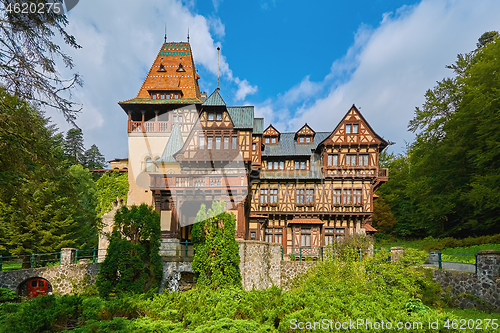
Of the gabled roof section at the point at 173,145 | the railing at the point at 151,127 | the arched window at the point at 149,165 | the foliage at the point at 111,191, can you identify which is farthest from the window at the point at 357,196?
the foliage at the point at 111,191

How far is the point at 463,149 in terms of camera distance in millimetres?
19531

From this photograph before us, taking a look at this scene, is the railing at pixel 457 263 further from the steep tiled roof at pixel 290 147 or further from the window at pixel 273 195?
the steep tiled roof at pixel 290 147

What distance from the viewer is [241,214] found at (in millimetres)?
16000

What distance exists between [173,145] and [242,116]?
5931mm

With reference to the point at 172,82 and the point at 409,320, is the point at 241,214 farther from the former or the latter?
the point at 172,82

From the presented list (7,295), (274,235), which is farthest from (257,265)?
(7,295)

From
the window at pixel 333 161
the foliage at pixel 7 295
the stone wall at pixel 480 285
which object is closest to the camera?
the stone wall at pixel 480 285

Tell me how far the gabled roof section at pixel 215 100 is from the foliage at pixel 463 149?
16798 mm

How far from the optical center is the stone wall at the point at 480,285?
9.66 meters

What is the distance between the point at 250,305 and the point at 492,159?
1828 cm

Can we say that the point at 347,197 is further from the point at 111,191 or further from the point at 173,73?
the point at 111,191

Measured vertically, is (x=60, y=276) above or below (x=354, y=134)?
below

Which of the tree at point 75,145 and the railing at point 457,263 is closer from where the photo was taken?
the railing at point 457,263

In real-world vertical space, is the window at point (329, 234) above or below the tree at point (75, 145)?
below
